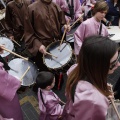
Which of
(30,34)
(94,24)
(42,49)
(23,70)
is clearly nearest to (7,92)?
(23,70)

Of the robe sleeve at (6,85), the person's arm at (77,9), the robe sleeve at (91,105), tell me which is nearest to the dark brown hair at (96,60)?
the robe sleeve at (91,105)

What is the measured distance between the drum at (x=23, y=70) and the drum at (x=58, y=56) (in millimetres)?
323

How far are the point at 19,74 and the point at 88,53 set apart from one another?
2.12m

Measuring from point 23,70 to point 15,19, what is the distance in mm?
1526

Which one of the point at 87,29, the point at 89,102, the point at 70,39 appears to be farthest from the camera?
the point at 70,39

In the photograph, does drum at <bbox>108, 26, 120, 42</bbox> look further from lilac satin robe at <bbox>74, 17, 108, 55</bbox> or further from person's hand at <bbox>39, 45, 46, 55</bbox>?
person's hand at <bbox>39, 45, 46, 55</bbox>

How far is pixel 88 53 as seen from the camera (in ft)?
4.95

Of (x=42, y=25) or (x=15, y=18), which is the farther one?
(x=15, y=18)

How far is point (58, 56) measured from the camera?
136 inches

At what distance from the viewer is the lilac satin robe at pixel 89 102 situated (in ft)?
4.86

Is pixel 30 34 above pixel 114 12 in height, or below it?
above

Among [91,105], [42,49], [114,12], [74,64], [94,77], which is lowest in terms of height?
[42,49]

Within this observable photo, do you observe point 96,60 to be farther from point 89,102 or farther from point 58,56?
point 58,56

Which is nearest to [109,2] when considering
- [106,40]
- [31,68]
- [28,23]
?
[28,23]
